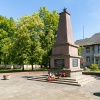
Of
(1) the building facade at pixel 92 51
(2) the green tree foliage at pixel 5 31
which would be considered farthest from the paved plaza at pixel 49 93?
(1) the building facade at pixel 92 51

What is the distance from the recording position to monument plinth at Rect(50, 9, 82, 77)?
18706mm

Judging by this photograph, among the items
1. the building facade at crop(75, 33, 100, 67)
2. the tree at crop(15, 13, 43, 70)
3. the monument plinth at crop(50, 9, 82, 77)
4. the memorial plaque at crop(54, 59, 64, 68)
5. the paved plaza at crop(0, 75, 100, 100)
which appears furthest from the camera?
the building facade at crop(75, 33, 100, 67)

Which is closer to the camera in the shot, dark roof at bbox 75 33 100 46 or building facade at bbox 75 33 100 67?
building facade at bbox 75 33 100 67

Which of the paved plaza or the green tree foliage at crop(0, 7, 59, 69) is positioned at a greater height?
the green tree foliage at crop(0, 7, 59, 69)

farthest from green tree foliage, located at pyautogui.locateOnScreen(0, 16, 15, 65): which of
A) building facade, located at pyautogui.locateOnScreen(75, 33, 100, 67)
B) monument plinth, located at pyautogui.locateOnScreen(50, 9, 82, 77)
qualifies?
building facade, located at pyautogui.locateOnScreen(75, 33, 100, 67)

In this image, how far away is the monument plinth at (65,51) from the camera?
18.7 m

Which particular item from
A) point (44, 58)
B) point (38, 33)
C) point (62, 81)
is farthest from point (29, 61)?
point (62, 81)

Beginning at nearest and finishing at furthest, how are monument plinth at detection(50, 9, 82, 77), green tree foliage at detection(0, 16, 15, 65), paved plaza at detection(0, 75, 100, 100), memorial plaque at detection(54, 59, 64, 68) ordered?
paved plaza at detection(0, 75, 100, 100) < monument plinth at detection(50, 9, 82, 77) < memorial plaque at detection(54, 59, 64, 68) < green tree foliage at detection(0, 16, 15, 65)

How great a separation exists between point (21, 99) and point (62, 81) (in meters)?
7.56

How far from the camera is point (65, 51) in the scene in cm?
1912

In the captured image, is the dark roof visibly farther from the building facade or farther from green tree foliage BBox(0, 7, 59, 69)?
green tree foliage BBox(0, 7, 59, 69)

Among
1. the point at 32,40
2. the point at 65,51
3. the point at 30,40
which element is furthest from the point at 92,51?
the point at 65,51

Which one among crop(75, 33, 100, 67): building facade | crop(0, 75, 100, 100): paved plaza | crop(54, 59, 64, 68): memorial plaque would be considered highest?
crop(75, 33, 100, 67): building facade

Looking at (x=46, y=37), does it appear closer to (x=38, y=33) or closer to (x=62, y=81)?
(x=38, y=33)
